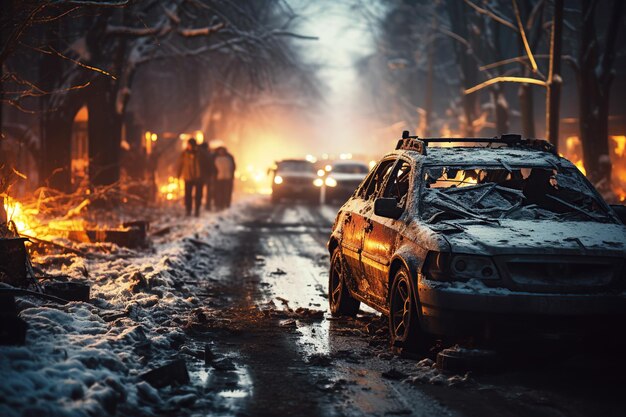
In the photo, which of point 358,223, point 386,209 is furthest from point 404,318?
point 358,223

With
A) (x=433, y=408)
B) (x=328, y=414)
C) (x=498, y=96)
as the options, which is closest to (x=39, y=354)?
(x=328, y=414)

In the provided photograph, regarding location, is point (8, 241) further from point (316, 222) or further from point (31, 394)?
point (316, 222)

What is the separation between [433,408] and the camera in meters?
6.38

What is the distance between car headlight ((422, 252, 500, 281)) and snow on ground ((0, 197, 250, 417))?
2007 millimetres

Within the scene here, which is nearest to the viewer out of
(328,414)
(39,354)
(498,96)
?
(328,414)

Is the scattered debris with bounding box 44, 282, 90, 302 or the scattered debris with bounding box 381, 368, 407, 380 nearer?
the scattered debris with bounding box 381, 368, 407, 380

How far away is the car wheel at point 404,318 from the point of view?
25.8 ft

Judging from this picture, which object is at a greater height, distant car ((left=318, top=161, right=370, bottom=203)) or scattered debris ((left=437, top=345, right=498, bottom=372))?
distant car ((left=318, top=161, right=370, bottom=203))

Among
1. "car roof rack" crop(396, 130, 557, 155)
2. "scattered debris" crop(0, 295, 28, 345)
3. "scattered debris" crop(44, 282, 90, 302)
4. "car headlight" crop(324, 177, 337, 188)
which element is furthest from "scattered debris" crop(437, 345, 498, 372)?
"car headlight" crop(324, 177, 337, 188)

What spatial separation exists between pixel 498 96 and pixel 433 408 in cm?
3197

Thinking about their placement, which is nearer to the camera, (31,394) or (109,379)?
(31,394)

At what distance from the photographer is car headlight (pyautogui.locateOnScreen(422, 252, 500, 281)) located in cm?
731

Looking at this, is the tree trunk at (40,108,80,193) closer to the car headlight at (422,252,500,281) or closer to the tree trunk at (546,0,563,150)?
the tree trunk at (546,0,563,150)

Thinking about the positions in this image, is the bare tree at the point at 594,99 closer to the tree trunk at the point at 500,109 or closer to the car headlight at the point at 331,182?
the tree trunk at the point at 500,109
